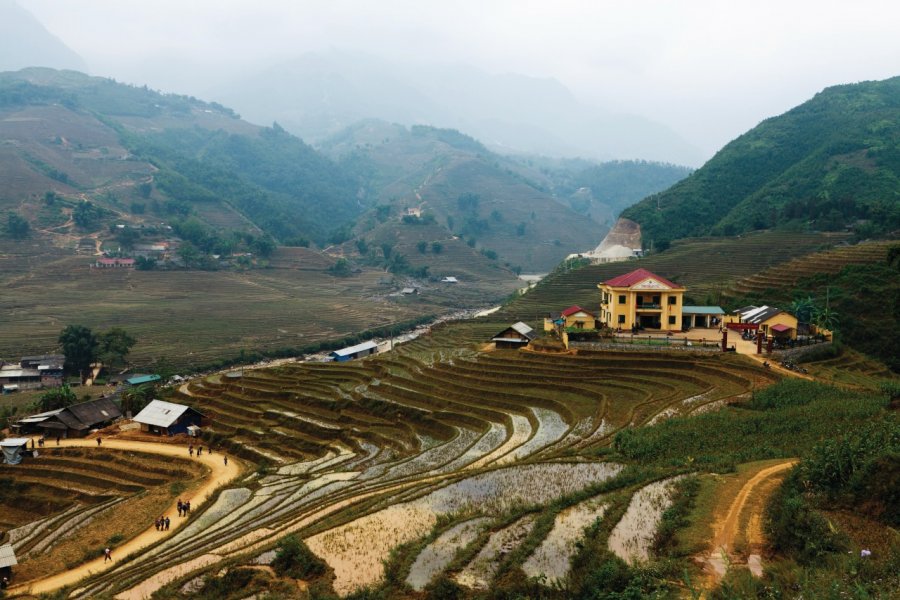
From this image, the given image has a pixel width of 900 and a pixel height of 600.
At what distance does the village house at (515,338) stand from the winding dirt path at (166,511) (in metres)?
15.4

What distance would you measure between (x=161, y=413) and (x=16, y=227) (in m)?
69.1

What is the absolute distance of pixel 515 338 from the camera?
36.1 m

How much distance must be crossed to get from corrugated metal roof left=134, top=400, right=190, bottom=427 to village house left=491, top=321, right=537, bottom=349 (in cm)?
1619

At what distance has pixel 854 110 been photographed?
3620 inches

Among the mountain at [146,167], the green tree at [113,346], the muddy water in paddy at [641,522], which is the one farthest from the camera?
the mountain at [146,167]

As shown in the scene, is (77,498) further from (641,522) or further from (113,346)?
(113,346)

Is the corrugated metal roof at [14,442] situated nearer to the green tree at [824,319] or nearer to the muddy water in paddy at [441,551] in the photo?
the muddy water in paddy at [441,551]

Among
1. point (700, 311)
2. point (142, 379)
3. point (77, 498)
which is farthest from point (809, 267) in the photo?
point (142, 379)

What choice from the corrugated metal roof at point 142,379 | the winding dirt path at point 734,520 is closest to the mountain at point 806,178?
the winding dirt path at point 734,520

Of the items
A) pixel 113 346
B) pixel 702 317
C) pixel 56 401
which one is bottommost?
pixel 56 401

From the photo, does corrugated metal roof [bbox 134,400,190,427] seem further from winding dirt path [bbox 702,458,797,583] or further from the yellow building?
winding dirt path [bbox 702,458,797,583]

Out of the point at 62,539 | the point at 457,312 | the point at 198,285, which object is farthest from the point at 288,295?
the point at 62,539

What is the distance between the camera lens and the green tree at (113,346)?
5041 cm

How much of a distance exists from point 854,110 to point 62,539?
10395 cm
